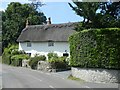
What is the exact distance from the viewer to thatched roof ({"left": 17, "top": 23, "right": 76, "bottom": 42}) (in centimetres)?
5641

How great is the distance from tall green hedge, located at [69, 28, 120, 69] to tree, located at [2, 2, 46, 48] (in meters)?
46.0

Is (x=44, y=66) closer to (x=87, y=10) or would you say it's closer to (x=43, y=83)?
(x=87, y=10)

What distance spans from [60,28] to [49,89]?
118ft

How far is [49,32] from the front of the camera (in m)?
59.7

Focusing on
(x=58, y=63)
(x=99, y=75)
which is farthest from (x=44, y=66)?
(x=99, y=75)

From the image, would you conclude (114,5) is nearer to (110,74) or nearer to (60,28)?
(110,74)

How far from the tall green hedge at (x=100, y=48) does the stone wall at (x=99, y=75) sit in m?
0.39

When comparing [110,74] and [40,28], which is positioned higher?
[40,28]

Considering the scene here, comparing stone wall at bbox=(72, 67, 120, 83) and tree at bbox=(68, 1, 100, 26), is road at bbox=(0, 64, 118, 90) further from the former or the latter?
tree at bbox=(68, 1, 100, 26)

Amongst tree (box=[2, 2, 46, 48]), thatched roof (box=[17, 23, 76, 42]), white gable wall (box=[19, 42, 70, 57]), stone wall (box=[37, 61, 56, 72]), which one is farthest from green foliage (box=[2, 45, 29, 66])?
tree (box=[2, 2, 46, 48])

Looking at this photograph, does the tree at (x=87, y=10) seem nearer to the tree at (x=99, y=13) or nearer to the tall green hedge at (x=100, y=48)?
the tree at (x=99, y=13)

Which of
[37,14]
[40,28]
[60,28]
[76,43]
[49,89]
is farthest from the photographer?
[37,14]

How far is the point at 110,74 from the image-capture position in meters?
28.8

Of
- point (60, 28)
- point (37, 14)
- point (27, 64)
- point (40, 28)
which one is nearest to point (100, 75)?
point (27, 64)
